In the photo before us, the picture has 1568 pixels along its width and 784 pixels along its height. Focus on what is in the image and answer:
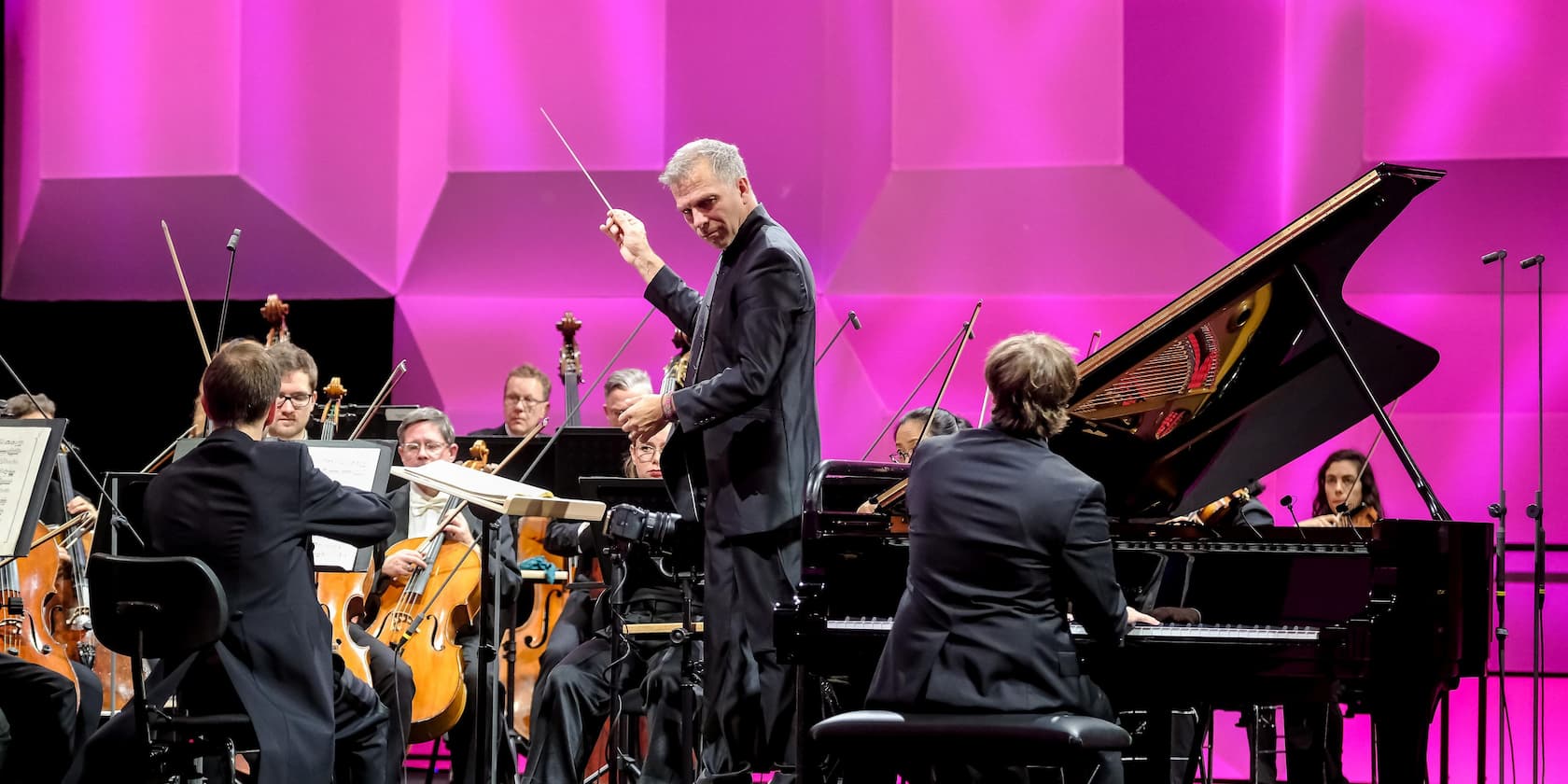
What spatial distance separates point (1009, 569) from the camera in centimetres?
253

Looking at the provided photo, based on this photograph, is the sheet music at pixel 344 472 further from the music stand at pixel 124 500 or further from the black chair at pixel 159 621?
the black chair at pixel 159 621

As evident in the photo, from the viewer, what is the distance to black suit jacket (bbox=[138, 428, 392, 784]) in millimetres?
2967

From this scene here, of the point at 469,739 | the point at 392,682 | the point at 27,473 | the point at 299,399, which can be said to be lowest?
the point at 469,739

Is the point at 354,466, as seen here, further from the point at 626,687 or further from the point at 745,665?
the point at 745,665

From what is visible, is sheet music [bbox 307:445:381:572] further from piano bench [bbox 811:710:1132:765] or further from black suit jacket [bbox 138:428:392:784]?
piano bench [bbox 811:710:1132:765]

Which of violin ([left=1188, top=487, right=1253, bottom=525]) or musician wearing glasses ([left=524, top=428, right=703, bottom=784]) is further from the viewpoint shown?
violin ([left=1188, top=487, right=1253, bottom=525])

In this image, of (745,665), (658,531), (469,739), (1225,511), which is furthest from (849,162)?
(745,665)

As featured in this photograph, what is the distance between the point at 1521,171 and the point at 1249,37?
3.87 ft

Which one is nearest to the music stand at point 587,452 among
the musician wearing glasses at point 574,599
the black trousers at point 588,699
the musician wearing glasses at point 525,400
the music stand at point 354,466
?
the musician wearing glasses at point 574,599

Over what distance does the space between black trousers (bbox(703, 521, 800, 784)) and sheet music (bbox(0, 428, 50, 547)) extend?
1.87m

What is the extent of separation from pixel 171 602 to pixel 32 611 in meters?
1.92

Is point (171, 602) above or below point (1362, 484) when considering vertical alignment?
below

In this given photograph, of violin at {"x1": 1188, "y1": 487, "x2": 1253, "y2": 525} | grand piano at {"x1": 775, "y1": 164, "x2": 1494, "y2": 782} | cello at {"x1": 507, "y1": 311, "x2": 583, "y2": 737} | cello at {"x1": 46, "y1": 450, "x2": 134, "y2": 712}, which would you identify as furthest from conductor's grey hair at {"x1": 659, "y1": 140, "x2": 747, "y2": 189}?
cello at {"x1": 46, "y1": 450, "x2": 134, "y2": 712}

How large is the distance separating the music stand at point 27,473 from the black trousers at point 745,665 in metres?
1.82
